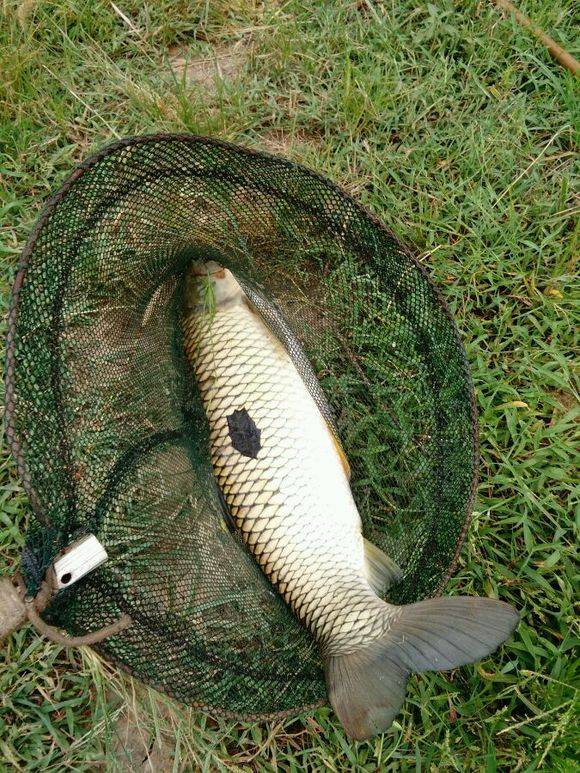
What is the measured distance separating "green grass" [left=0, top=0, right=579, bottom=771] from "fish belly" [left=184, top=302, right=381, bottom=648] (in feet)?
1.13

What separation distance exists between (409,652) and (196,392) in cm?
82

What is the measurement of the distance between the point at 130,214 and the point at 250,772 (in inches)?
54.5

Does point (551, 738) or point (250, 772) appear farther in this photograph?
point (250, 772)

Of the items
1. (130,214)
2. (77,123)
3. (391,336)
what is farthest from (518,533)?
(77,123)

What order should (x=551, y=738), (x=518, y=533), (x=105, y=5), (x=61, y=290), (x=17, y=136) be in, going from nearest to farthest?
(x=551, y=738) → (x=61, y=290) → (x=518, y=533) → (x=17, y=136) → (x=105, y=5)

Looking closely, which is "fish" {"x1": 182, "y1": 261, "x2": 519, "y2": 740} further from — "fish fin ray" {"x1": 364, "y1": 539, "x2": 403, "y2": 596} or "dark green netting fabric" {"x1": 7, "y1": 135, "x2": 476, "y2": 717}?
"dark green netting fabric" {"x1": 7, "y1": 135, "x2": 476, "y2": 717}

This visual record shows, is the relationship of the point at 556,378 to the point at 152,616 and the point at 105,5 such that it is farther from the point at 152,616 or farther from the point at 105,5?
the point at 105,5

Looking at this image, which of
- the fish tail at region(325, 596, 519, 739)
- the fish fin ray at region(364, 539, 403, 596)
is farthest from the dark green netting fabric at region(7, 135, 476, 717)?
the fish tail at region(325, 596, 519, 739)

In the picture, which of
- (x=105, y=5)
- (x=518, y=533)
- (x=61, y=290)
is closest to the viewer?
(x=61, y=290)

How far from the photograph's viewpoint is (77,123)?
222 cm

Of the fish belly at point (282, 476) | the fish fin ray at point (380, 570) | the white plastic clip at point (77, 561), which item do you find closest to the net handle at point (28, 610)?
the white plastic clip at point (77, 561)

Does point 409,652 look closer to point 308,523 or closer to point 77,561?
point 308,523

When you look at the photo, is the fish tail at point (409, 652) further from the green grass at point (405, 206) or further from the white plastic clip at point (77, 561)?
the white plastic clip at point (77, 561)

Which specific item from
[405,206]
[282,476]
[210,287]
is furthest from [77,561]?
[405,206]
